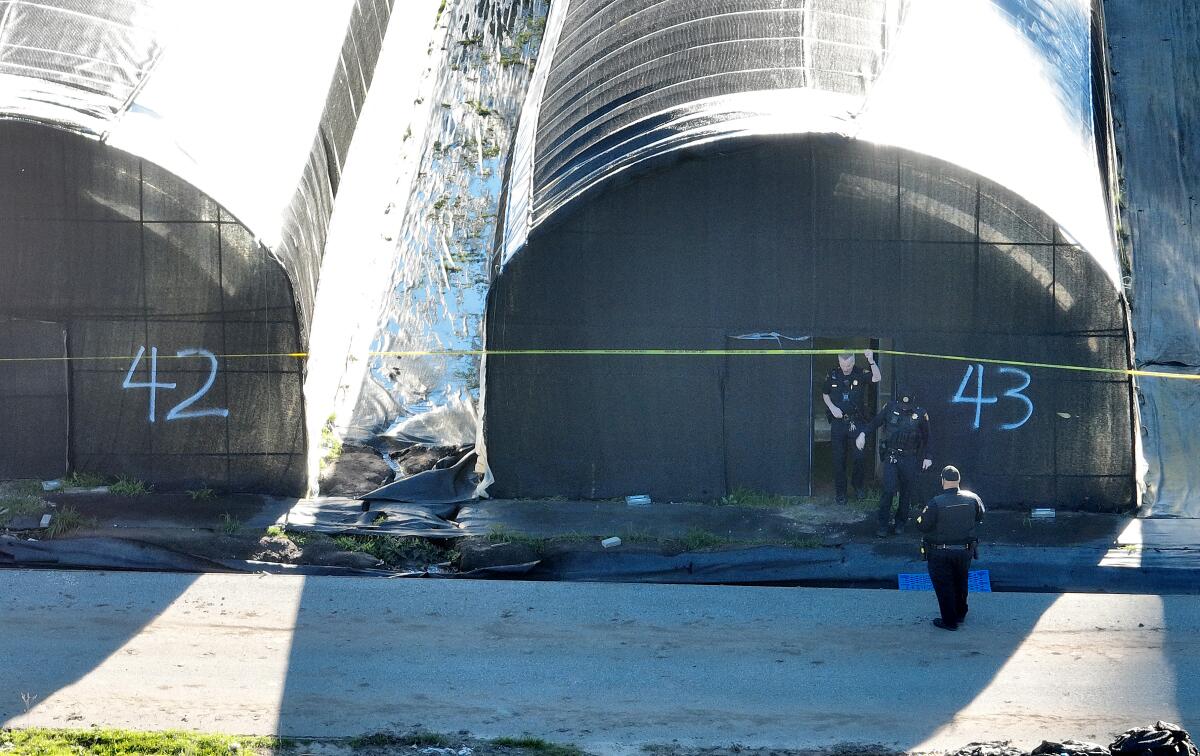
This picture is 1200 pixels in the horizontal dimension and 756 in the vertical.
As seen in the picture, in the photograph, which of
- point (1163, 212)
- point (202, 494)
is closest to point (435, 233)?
point (202, 494)

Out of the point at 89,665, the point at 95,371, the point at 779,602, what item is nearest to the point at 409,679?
the point at 89,665

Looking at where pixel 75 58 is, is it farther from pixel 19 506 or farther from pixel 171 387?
pixel 19 506

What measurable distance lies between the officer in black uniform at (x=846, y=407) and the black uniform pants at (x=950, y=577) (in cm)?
319

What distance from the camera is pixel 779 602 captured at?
449 inches

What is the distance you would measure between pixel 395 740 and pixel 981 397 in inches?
305

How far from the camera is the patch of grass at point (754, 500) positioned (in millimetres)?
13930

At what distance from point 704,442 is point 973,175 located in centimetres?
394

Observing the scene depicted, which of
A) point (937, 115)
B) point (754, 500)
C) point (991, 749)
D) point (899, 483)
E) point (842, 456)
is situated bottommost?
point (991, 749)

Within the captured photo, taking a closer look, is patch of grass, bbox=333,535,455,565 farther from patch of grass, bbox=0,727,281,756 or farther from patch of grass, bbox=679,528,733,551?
patch of grass, bbox=0,727,281,756

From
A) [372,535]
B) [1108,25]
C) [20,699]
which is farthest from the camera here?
[1108,25]

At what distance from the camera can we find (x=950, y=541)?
34.8 ft

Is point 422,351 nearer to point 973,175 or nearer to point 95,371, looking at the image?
point 95,371

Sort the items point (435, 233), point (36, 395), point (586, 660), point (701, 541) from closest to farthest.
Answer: point (586, 660)
point (701, 541)
point (36, 395)
point (435, 233)

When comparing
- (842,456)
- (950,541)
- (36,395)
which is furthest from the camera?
(36,395)
